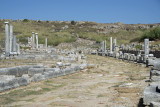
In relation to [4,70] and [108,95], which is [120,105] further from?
[4,70]

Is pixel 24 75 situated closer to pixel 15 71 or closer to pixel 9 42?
pixel 15 71

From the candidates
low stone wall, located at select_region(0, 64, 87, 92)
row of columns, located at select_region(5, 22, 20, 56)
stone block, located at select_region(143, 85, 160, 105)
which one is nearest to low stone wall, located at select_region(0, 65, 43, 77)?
low stone wall, located at select_region(0, 64, 87, 92)

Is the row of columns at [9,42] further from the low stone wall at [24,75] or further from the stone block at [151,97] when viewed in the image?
the stone block at [151,97]

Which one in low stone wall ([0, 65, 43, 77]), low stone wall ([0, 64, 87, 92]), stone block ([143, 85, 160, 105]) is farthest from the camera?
low stone wall ([0, 65, 43, 77])

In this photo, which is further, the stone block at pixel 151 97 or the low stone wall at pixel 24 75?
the low stone wall at pixel 24 75

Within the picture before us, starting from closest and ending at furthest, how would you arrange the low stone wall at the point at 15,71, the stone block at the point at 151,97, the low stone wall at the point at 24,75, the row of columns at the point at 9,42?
1. the stone block at the point at 151,97
2. the low stone wall at the point at 24,75
3. the low stone wall at the point at 15,71
4. the row of columns at the point at 9,42

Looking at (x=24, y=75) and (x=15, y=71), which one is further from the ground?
(x=15, y=71)

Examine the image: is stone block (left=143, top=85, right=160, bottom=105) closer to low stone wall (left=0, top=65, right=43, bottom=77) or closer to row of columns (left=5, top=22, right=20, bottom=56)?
low stone wall (left=0, top=65, right=43, bottom=77)

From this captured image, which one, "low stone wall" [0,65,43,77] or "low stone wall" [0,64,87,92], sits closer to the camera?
"low stone wall" [0,64,87,92]

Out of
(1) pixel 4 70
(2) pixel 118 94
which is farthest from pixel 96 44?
(2) pixel 118 94

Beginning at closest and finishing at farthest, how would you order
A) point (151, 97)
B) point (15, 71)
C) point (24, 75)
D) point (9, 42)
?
point (151, 97) → point (24, 75) → point (15, 71) → point (9, 42)

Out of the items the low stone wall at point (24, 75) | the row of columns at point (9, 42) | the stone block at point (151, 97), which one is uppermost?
the row of columns at point (9, 42)

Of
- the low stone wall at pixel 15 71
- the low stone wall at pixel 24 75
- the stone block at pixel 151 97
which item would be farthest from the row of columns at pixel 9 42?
the stone block at pixel 151 97

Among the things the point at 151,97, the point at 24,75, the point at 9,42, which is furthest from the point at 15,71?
the point at 9,42
